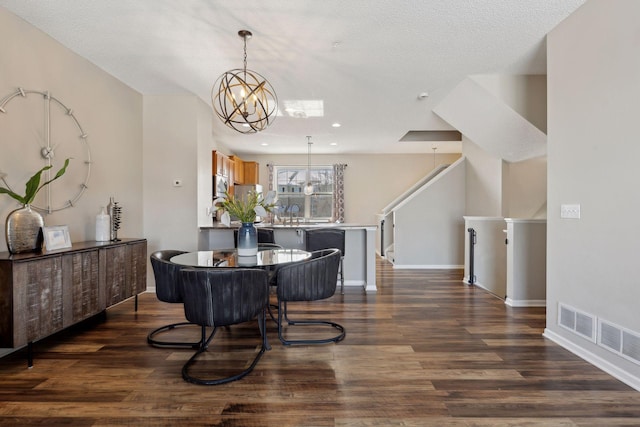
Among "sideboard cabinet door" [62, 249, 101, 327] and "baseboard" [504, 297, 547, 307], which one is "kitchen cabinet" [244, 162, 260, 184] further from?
"baseboard" [504, 297, 547, 307]

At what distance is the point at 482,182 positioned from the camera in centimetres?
612

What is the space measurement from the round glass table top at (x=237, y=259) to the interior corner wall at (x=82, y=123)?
145cm

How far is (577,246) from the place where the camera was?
8.80ft

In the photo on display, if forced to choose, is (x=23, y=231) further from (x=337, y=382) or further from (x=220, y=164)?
Result: (x=220, y=164)

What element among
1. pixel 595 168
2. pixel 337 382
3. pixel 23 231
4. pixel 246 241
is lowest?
pixel 337 382

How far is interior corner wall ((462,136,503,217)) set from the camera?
5.56m

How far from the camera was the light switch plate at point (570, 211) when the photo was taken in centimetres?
268

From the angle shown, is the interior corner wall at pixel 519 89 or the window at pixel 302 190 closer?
the interior corner wall at pixel 519 89

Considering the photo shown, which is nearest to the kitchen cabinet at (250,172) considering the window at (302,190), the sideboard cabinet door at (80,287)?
the window at (302,190)

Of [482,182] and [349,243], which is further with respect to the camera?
[482,182]

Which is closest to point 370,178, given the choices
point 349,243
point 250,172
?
point 250,172

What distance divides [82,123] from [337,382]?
11.7 ft

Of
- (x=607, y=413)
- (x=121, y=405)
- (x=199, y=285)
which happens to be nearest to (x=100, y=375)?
(x=121, y=405)

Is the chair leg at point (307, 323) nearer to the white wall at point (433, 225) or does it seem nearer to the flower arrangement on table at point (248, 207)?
the flower arrangement on table at point (248, 207)
